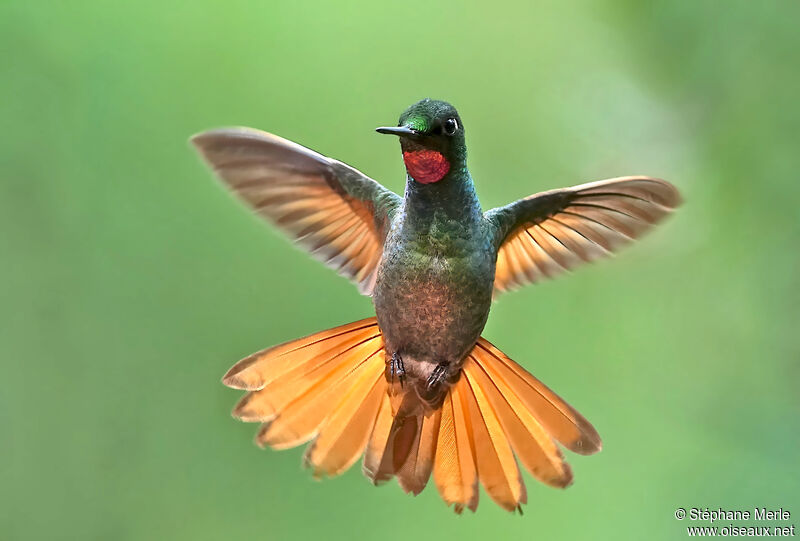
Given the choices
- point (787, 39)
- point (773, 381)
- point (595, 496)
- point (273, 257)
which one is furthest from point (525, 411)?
point (787, 39)

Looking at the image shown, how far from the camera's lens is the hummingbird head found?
3.17 feet

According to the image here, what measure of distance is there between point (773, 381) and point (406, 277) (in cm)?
152

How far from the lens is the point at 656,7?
7.67 feet

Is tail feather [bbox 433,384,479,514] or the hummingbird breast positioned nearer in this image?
the hummingbird breast

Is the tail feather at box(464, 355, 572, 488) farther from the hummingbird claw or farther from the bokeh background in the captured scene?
the bokeh background

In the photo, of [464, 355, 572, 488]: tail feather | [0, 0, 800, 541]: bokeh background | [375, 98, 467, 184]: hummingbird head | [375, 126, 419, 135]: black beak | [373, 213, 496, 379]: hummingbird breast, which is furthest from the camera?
[0, 0, 800, 541]: bokeh background

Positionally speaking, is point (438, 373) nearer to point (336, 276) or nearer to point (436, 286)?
point (436, 286)

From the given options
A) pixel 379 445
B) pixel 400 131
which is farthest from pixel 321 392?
pixel 400 131

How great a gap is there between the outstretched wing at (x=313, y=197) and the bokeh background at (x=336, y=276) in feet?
2.54

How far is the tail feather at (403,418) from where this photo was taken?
1.28 m

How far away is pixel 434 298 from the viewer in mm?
1160

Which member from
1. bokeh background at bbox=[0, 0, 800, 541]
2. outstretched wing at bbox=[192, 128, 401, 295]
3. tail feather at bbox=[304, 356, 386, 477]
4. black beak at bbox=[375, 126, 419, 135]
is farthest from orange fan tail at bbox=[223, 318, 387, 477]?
bokeh background at bbox=[0, 0, 800, 541]

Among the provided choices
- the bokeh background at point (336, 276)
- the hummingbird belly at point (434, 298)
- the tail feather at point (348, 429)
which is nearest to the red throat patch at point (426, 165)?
the hummingbird belly at point (434, 298)

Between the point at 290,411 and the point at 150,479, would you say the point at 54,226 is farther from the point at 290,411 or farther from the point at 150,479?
the point at 290,411
